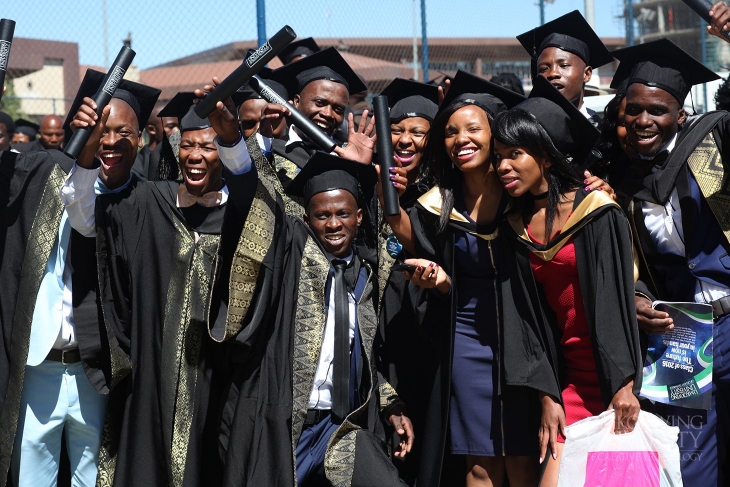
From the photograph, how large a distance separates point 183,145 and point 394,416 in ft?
5.59

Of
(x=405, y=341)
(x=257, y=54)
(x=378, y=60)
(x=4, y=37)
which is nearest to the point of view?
(x=257, y=54)

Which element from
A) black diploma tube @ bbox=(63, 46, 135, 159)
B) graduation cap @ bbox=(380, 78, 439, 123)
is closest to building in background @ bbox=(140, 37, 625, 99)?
graduation cap @ bbox=(380, 78, 439, 123)

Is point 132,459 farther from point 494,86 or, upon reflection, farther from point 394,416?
point 494,86

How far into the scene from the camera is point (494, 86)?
14.6ft

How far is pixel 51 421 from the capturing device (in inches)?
177

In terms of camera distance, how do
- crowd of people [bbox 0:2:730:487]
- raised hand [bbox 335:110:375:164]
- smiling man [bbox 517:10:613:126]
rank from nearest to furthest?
crowd of people [bbox 0:2:730:487] < raised hand [bbox 335:110:375:164] < smiling man [bbox 517:10:613:126]

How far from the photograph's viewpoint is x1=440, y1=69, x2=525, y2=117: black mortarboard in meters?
4.41

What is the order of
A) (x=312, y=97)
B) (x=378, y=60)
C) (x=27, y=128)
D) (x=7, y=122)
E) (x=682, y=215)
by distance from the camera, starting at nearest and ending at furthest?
(x=682, y=215) < (x=312, y=97) < (x=7, y=122) < (x=378, y=60) < (x=27, y=128)

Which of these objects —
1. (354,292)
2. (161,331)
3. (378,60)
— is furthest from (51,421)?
(378,60)

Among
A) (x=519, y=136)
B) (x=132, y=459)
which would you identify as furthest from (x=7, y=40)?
(x=519, y=136)

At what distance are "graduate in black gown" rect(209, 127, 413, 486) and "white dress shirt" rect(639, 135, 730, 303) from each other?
1.39 m

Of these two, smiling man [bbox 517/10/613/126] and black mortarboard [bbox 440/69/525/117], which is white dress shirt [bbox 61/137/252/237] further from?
smiling man [bbox 517/10/613/126]

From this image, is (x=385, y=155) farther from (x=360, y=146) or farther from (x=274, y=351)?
(x=274, y=351)

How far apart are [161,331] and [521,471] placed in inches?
73.2
